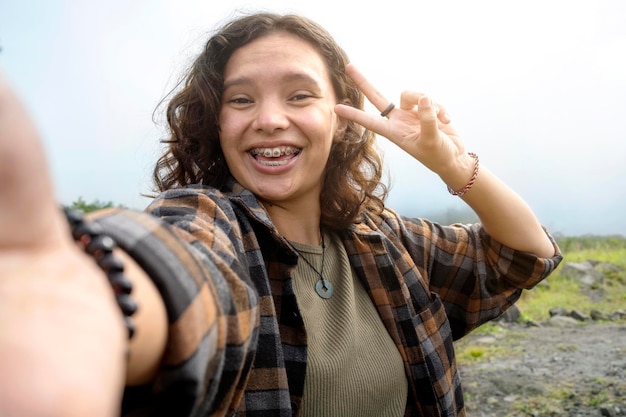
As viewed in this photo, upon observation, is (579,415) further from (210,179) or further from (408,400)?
(210,179)

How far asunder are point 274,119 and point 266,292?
574 mm

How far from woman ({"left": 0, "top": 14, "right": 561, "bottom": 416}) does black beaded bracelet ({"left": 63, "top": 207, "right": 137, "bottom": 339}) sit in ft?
0.42

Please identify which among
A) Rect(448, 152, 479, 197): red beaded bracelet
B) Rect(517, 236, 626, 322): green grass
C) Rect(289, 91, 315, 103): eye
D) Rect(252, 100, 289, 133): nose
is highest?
Rect(289, 91, 315, 103): eye

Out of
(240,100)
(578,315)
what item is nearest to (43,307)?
(240,100)

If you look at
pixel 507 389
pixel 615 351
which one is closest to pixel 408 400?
pixel 507 389

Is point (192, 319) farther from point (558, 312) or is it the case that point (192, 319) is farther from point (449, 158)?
point (558, 312)

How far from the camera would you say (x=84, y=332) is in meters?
0.55

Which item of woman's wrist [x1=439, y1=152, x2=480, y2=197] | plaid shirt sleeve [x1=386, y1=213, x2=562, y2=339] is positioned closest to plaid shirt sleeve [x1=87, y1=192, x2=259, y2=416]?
woman's wrist [x1=439, y1=152, x2=480, y2=197]

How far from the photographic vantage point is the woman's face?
6.23ft

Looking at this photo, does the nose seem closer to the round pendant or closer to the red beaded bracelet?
the round pendant

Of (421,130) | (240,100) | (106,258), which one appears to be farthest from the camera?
(240,100)

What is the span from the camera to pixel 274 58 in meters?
1.92

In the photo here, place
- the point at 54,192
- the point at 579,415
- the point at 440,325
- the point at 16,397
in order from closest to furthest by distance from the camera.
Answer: the point at 16,397 → the point at 54,192 → the point at 440,325 → the point at 579,415

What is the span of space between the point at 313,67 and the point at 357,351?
2.94ft
